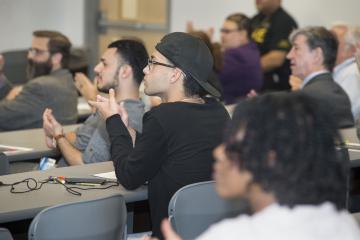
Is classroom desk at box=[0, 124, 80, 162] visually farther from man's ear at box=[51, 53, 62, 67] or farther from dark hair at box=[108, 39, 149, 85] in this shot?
man's ear at box=[51, 53, 62, 67]

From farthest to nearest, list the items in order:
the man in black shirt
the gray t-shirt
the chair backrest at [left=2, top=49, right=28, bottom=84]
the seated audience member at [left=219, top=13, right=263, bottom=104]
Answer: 1. the chair backrest at [left=2, top=49, right=28, bottom=84]
2. the man in black shirt
3. the seated audience member at [left=219, top=13, right=263, bottom=104]
4. the gray t-shirt

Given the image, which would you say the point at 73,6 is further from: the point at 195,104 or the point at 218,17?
the point at 195,104

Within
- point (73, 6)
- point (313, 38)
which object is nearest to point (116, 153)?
point (313, 38)

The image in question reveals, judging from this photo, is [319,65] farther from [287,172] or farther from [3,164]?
[287,172]

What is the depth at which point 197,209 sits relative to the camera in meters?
3.00

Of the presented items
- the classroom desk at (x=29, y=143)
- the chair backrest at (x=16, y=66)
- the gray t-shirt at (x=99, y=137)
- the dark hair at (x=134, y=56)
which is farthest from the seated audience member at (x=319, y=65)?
the chair backrest at (x=16, y=66)

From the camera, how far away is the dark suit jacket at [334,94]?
4.94 meters

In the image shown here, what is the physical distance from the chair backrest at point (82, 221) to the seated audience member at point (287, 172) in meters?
1.12

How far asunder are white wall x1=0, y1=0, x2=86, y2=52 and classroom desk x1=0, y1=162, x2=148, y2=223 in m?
6.04

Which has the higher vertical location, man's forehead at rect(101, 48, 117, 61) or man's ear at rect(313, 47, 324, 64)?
man's forehead at rect(101, 48, 117, 61)

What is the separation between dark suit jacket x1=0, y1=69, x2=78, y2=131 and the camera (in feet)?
17.8

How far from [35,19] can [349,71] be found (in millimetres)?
4977

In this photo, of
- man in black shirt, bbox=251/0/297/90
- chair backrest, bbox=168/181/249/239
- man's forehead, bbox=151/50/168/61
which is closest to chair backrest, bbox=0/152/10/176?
man's forehead, bbox=151/50/168/61

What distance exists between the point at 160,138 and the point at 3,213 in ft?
2.19
